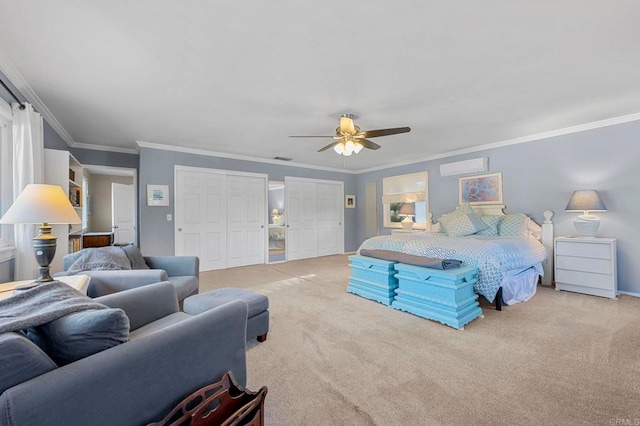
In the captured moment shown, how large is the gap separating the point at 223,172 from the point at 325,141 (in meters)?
Result: 2.26

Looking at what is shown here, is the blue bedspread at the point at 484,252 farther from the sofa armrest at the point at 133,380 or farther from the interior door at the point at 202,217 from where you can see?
the interior door at the point at 202,217

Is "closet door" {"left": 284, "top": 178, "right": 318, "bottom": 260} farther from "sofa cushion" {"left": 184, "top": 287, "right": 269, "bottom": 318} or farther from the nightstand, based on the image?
the nightstand

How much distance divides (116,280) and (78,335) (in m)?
1.67

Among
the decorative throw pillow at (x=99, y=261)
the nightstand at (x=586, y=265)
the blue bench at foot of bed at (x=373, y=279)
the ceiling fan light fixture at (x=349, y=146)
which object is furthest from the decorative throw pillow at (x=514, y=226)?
the decorative throw pillow at (x=99, y=261)

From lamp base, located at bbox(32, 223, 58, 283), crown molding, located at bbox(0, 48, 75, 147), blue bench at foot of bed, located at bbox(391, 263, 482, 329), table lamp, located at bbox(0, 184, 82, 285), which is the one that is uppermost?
crown molding, located at bbox(0, 48, 75, 147)

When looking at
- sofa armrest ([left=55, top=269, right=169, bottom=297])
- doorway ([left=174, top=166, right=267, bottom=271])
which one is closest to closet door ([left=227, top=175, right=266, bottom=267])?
doorway ([left=174, top=166, right=267, bottom=271])

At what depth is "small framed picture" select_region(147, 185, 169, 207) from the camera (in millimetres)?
4859

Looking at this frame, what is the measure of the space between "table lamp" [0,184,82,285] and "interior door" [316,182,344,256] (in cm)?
540

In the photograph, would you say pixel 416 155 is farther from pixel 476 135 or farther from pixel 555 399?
pixel 555 399

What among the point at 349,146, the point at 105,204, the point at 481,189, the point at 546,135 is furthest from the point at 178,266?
the point at 546,135

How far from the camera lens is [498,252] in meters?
3.09

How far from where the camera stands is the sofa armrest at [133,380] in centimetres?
78

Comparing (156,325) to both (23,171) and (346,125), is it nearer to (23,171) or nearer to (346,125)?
(23,171)

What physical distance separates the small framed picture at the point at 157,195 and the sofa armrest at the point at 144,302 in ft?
11.0
